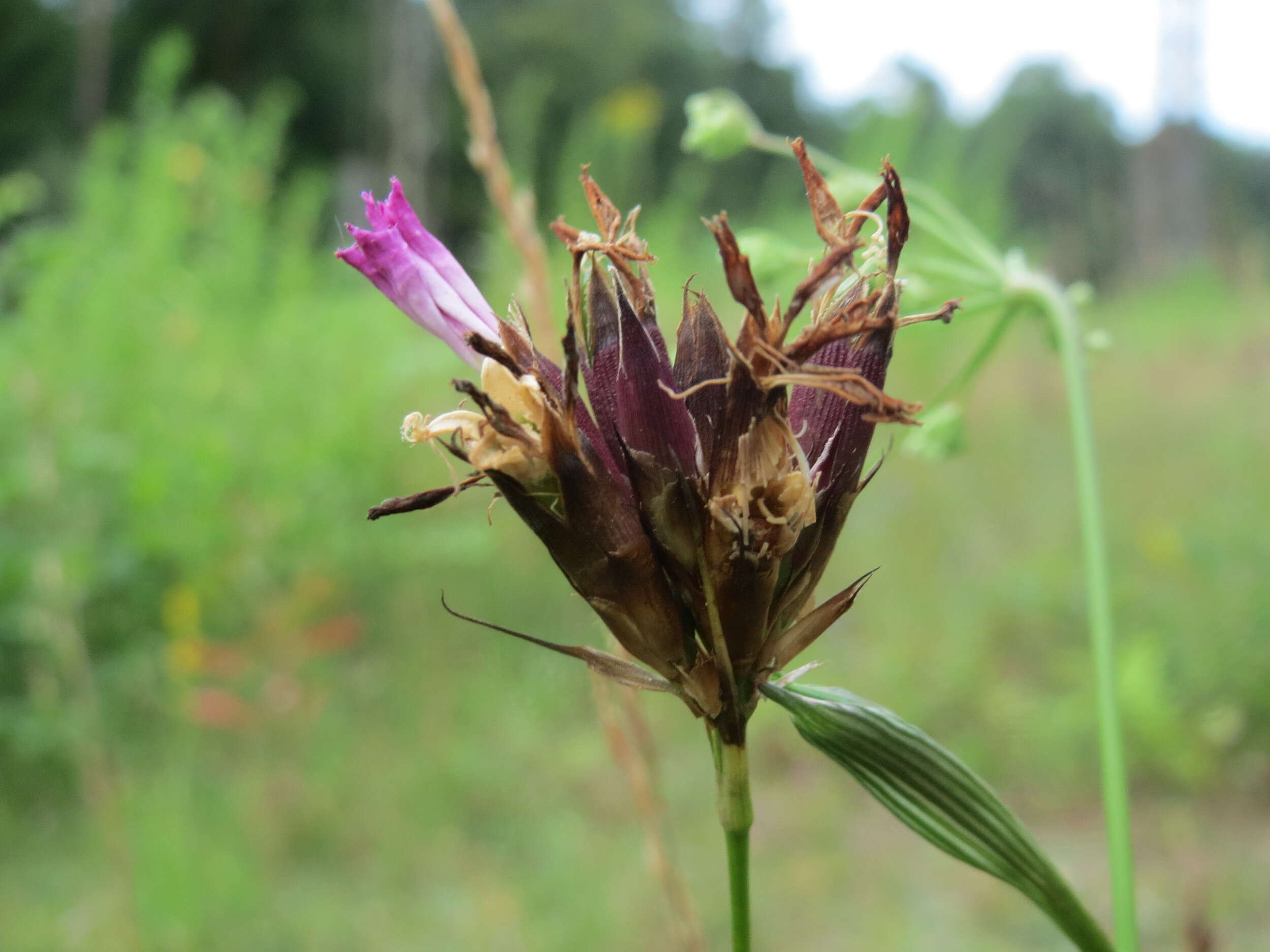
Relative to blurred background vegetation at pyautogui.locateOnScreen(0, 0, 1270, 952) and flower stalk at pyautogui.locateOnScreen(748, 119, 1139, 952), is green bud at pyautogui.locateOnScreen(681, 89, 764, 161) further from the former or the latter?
blurred background vegetation at pyautogui.locateOnScreen(0, 0, 1270, 952)

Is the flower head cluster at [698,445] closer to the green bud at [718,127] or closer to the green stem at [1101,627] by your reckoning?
the green stem at [1101,627]

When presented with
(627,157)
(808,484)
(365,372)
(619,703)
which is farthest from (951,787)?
(627,157)

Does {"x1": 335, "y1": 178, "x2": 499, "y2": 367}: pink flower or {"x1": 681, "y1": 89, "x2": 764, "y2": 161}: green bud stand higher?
{"x1": 681, "y1": 89, "x2": 764, "y2": 161}: green bud

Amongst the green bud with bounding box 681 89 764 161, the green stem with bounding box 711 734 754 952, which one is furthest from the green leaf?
the green bud with bounding box 681 89 764 161


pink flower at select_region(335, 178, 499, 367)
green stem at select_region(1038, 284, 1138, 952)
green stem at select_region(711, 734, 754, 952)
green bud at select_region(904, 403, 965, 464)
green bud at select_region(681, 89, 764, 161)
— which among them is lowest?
green stem at select_region(711, 734, 754, 952)

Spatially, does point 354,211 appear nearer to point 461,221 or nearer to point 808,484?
point 461,221

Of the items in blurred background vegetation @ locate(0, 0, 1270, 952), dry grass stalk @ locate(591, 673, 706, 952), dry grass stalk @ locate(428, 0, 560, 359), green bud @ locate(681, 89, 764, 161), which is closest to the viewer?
dry grass stalk @ locate(591, 673, 706, 952)

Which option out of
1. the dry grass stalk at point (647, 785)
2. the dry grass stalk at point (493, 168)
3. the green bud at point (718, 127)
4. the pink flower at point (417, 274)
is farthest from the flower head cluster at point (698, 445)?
the green bud at point (718, 127)

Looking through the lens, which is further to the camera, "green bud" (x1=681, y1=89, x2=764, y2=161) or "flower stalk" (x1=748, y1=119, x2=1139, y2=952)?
"green bud" (x1=681, y1=89, x2=764, y2=161)
